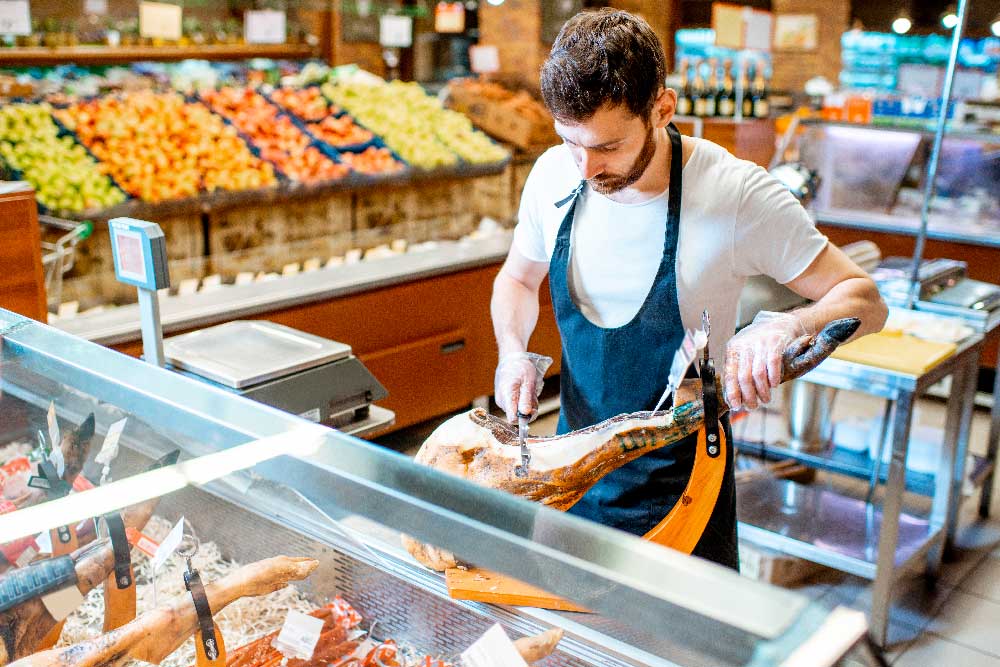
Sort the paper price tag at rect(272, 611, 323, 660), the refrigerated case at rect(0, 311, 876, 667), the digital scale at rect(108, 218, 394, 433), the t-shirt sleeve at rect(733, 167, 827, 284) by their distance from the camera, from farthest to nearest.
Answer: the digital scale at rect(108, 218, 394, 433), the t-shirt sleeve at rect(733, 167, 827, 284), the paper price tag at rect(272, 611, 323, 660), the refrigerated case at rect(0, 311, 876, 667)

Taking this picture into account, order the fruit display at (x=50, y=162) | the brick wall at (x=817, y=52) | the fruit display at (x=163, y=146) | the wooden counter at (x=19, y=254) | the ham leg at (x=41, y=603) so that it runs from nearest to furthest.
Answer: the ham leg at (x=41, y=603), the wooden counter at (x=19, y=254), the fruit display at (x=50, y=162), the fruit display at (x=163, y=146), the brick wall at (x=817, y=52)

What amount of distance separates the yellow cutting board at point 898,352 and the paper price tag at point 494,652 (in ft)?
7.43

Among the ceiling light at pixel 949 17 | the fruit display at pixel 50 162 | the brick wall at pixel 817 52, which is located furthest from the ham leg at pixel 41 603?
the ceiling light at pixel 949 17

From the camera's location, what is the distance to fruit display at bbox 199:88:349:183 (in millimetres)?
5146

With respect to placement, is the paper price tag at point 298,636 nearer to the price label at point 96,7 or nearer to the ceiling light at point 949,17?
the price label at point 96,7

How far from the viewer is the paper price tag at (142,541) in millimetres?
1307

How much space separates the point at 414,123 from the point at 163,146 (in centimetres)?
163

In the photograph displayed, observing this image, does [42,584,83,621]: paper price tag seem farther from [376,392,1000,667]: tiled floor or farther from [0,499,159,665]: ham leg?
[376,392,1000,667]: tiled floor

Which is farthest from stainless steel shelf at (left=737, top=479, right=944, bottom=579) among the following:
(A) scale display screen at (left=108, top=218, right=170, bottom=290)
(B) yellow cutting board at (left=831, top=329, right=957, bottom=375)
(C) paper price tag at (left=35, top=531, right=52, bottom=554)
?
(C) paper price tag at (left=35, top=531, right=52, bottom=554)

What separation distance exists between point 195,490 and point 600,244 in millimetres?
977

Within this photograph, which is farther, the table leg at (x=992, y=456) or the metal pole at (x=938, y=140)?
the table leg at (x=992, y=456)

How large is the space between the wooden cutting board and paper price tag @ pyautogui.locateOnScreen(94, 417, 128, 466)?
1.73 ft

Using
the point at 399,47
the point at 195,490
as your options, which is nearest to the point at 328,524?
the point at 195,490

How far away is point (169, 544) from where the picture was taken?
1.24m
